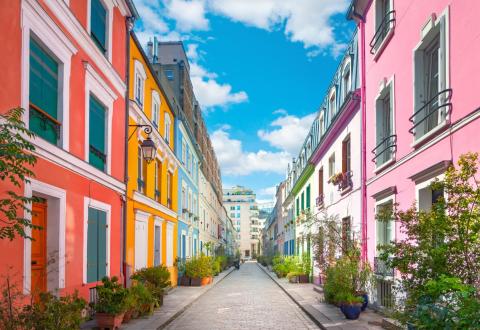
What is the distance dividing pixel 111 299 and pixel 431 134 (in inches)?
272

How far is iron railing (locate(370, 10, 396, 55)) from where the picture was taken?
11470mm

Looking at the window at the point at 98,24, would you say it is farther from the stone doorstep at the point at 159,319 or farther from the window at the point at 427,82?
the window at the point at 427,82

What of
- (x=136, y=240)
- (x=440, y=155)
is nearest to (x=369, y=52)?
(x=440, y=155)

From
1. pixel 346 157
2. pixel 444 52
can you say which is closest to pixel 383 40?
pixel 444 52

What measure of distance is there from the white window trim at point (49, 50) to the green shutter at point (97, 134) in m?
1.61

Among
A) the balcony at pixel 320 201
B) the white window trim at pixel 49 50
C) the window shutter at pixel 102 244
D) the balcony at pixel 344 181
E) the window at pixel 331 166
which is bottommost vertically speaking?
the window shutter at pixel 102 244

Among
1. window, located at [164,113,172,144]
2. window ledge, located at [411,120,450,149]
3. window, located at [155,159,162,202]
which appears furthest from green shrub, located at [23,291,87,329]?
window, located at [164,113,172,144]

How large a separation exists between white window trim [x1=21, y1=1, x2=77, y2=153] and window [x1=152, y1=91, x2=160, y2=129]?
8.60 m

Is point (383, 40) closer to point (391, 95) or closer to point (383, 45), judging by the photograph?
point (383, 45)

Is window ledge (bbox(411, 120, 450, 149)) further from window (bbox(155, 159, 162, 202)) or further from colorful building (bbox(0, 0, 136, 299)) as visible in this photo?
window (bbox(155, 159, 162, 202))

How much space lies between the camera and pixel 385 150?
12.0 m

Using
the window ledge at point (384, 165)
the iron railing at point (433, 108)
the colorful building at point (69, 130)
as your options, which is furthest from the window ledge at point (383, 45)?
the colorful building at point (69, 130)

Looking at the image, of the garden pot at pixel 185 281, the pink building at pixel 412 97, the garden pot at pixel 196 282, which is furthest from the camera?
the garden pot at pixel 185 281

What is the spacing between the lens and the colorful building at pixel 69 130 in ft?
25.4
